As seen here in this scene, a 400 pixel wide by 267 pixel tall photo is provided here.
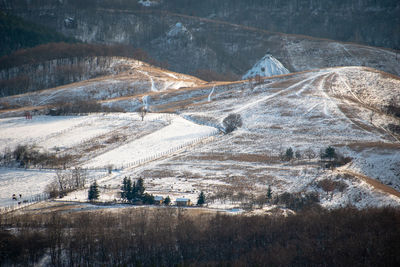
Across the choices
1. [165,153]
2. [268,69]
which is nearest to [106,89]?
[268,69]

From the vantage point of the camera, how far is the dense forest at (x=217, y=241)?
137 feet

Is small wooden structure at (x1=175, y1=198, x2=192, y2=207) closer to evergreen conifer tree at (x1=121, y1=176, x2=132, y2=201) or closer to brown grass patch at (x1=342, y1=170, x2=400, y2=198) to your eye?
evergreen conifer tree at (x1=121, y1=176, x2=132, y2=201)

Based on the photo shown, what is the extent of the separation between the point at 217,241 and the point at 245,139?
4535 centimetres

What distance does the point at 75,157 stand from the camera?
81.6 metres

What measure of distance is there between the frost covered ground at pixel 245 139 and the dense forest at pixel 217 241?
7.73 meters

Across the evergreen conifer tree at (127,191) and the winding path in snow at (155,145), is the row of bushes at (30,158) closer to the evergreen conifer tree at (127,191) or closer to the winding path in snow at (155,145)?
the winding path in snow at (155,145)

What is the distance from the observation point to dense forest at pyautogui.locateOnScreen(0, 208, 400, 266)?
41.7m

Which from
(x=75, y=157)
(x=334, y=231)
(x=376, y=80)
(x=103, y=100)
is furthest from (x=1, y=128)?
(x=376, y=80)

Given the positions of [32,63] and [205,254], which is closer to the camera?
[205,254]

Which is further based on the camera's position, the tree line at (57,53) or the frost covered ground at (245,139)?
the tree line at (57,53)

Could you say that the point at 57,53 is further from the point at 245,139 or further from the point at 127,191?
the point at 127,191

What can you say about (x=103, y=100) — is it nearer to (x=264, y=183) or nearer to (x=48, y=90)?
(x=48, y=90)

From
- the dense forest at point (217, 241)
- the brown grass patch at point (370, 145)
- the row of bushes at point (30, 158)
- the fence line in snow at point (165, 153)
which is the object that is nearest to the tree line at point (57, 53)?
the row of bushes at point (30, 158)

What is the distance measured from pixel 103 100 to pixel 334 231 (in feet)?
327
